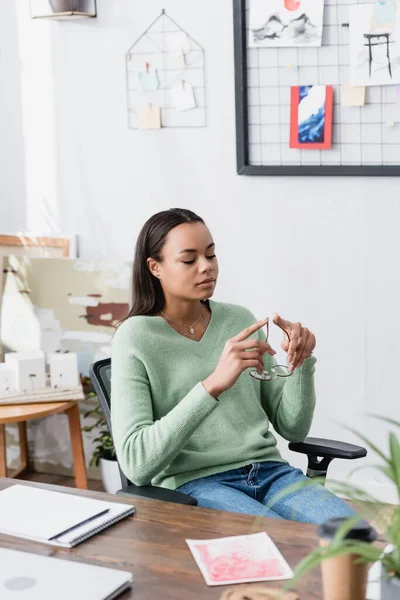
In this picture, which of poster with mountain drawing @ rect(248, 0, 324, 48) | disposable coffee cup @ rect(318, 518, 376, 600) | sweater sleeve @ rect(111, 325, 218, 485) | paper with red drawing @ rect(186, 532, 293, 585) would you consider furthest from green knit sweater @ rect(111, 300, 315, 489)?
poster with mountain drawing @ rect(248, 0, 324, 48)

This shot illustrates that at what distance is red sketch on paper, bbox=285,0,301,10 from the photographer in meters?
3.11

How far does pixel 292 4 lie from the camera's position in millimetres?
3125

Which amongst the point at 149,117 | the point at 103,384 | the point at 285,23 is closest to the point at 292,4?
the point at 285,23

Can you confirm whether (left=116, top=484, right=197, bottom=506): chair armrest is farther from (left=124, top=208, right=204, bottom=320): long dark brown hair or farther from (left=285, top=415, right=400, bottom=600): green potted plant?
(left=285, top=415, right=400, bottom=600): green potted plant

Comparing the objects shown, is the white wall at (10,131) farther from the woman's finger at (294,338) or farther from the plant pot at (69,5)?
the woman's finger at (294,338)

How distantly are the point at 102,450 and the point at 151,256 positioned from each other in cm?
146

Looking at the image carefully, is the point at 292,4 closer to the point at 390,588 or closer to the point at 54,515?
the point at 54,515

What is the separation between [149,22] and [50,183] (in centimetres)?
75

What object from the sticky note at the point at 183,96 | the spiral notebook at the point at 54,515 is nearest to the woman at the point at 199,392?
the spiral notebook at the point at 54,515

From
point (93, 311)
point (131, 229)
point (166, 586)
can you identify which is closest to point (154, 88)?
point (131, 229)

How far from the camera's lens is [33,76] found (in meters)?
3.64

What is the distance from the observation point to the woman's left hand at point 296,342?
2.11 metres

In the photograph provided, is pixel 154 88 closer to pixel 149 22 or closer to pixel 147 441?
pixel 149 22

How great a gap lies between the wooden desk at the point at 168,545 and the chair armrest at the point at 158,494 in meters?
0.07
